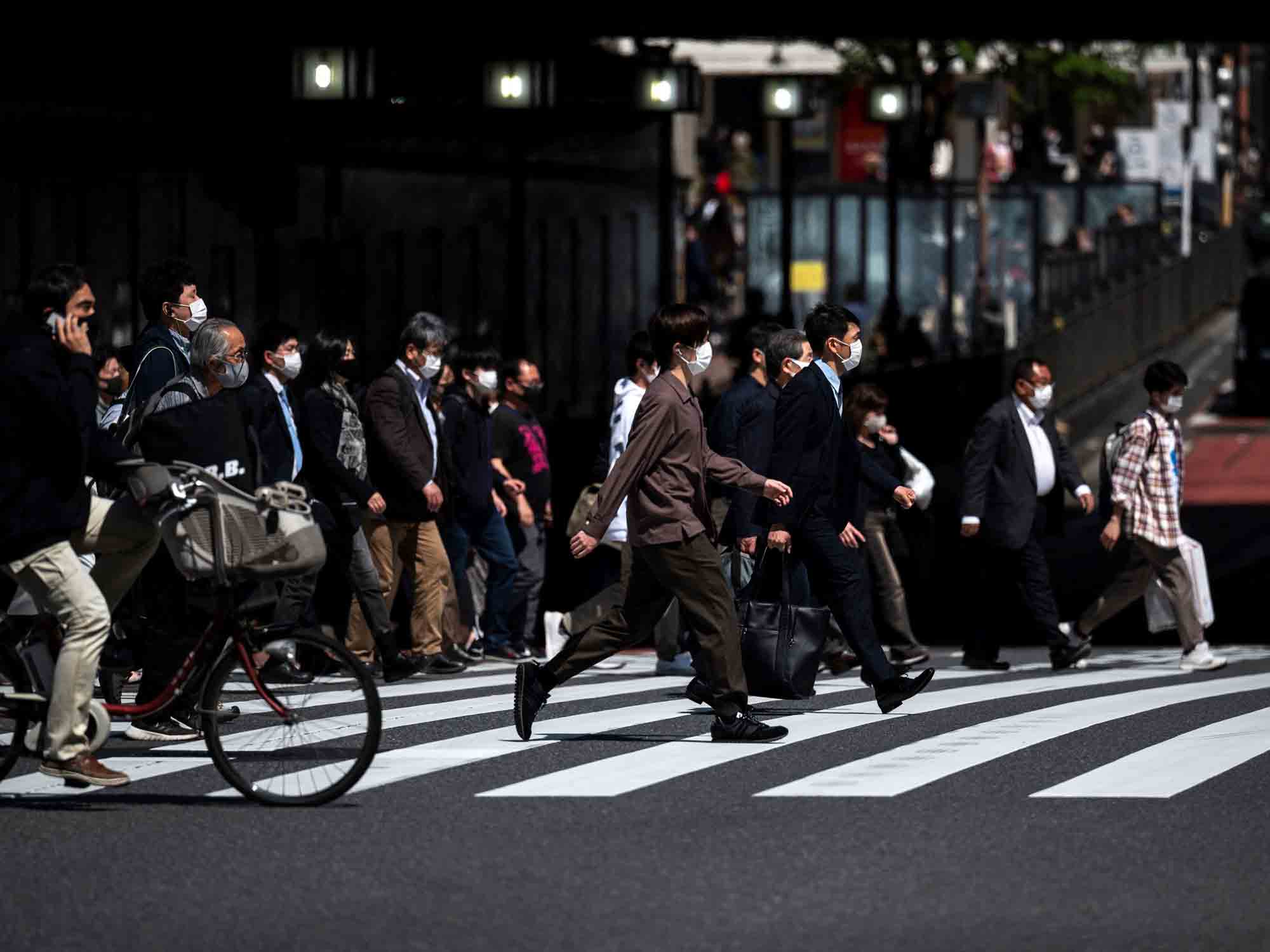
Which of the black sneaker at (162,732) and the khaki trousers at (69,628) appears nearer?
the khaki trousers at (69,628)

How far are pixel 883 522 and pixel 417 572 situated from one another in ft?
9.37

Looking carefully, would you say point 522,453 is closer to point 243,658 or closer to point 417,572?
point 417,572

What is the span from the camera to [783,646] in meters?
12.0

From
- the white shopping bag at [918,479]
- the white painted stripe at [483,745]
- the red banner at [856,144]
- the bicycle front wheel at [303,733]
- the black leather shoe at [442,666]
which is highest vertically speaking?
the red banner at [856,144]

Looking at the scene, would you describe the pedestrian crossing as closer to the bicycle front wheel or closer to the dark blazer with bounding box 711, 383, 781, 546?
the bicycle front wheel

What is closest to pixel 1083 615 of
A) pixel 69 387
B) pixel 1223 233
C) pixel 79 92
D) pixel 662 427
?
pixel 662 427

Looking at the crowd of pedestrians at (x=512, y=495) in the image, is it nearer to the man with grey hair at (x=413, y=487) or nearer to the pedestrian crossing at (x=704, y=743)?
the man with grey hair at (x=413, y=487)

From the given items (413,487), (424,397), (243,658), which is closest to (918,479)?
(424,397)

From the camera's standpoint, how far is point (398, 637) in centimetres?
1683

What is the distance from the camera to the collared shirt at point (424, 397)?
571 inches

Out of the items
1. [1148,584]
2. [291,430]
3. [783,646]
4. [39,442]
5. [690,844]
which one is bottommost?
[1148,584]

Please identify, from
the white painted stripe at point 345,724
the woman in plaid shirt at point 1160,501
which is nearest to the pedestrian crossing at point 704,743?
the white painted stripe at point 345,724

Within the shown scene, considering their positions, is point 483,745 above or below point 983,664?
above

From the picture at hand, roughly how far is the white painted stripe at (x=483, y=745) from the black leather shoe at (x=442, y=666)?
2.08 meters
